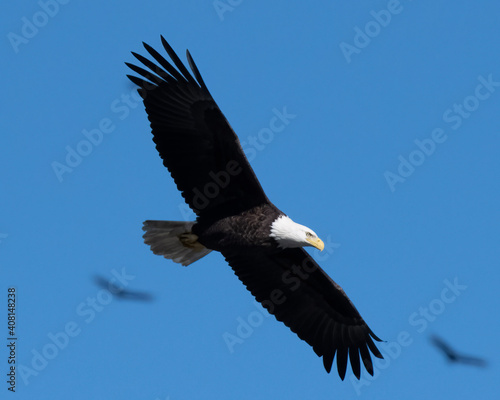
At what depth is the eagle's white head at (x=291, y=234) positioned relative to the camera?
9.23 m

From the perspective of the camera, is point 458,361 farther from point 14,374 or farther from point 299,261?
point 14,374

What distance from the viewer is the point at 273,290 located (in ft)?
34.0

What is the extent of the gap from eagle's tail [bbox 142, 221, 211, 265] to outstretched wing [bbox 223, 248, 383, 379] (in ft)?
1.99

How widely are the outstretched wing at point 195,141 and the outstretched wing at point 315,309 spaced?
1.26 m

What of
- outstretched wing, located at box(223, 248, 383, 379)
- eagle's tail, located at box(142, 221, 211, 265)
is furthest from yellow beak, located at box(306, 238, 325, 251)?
eagle's tail, located at box(142, 221, 211, 265)

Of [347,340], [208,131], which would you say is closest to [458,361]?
[347,340]

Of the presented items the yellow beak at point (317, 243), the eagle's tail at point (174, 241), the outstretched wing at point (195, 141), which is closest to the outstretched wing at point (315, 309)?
the eagle's tail at point (174, 241)

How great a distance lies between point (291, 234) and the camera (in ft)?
30.3

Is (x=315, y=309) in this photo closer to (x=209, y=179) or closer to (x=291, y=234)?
(x=291, y=234)

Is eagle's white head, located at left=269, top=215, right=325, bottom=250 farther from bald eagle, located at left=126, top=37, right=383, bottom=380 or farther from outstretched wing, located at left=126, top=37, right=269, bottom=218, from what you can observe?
outstretched wing, located at left=126, top=37, right=269, bottom=218

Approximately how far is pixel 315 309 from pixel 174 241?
1.96 m

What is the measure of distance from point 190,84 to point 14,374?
374 cm

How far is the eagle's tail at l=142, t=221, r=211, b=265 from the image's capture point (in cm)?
1005

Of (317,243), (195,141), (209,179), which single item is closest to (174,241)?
(209,179)
